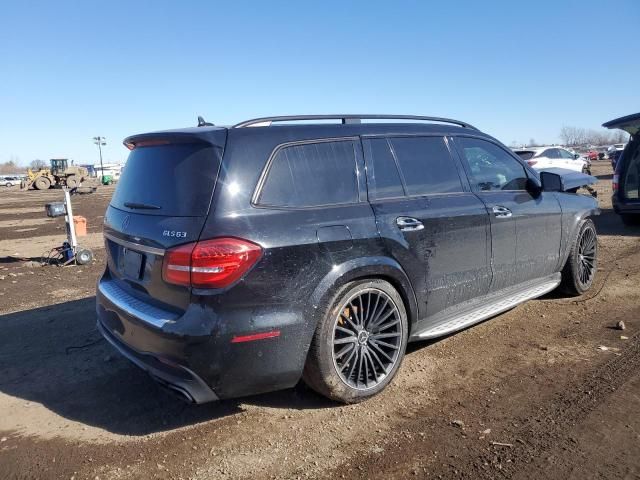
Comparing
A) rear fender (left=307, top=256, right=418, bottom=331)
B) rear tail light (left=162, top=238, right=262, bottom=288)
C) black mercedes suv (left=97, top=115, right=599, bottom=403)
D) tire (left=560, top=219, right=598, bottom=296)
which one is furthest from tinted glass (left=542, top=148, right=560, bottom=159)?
rear tail light (left=162, top=238, right=262, bottom=288)

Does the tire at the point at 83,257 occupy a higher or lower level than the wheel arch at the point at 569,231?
lower

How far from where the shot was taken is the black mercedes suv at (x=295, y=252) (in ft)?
9.34

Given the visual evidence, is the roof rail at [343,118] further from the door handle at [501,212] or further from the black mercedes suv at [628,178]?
the black mercedes suv at [628,178]

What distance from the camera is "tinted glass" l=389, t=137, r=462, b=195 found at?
12.5ft

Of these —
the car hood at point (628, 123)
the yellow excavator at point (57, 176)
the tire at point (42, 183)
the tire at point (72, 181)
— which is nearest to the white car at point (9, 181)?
the yellow excavator at point (57, 176)

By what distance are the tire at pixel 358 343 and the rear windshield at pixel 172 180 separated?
1038mm

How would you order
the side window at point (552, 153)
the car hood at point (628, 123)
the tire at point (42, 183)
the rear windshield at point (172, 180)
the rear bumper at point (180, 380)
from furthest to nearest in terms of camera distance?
the tire at point (42, 183) < the side window at point (552, 153) < the car hood at point (628, 123) < the rear windshield at point (172, 180) < the rear bumper at point (180, 380)

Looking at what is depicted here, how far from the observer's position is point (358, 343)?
11.0 feet

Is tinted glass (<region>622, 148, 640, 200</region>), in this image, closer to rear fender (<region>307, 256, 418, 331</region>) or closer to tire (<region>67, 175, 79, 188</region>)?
rear fender (<region>307, 256, 418, 331</region>)

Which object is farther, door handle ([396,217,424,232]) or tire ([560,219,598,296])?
tire ([560,219,598,296])

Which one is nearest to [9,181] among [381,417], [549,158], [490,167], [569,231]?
[549,158]

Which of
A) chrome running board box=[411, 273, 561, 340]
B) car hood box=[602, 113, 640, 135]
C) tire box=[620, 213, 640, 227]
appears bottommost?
tire box=[620, 213, 640, 227]

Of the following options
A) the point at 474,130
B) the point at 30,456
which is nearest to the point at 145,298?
the point at 30,456

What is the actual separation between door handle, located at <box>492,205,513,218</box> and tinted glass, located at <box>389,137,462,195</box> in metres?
0.40
